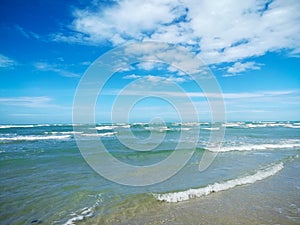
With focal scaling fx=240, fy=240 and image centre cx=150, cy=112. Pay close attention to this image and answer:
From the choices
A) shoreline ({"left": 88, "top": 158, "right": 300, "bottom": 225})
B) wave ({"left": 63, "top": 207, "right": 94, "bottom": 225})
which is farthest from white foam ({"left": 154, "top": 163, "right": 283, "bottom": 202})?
wave ({"left": 63, "top": 207, "right": 94, "bottom": 225})

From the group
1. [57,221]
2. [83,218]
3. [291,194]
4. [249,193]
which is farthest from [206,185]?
[57,221]

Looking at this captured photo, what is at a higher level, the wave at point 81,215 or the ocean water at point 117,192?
the ocean water at point 117,192

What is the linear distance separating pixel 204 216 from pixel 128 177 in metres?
5.66

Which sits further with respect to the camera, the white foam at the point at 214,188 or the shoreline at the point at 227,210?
the white foam at the point at 214,188

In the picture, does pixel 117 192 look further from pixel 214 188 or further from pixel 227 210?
pixel 227 210

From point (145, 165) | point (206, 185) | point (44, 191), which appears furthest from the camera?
point (145, 165)

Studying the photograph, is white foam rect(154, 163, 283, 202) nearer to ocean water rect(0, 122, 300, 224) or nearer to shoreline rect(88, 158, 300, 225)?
ocean water rect(0, 122, 300, 224)

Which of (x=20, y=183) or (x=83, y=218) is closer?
(x=83, y=218)

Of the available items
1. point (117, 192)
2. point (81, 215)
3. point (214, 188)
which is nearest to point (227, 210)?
point (214, 188)

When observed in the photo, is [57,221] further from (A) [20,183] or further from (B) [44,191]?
(A) [20,183]

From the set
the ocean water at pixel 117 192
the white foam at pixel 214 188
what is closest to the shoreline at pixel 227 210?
the ocean water at pixel 117 192

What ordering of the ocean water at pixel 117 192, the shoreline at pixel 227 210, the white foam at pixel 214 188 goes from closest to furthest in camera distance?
the shoreline at pixel 227 210
the ocean water at pixel 117 192
the white foam at pixel 214 188

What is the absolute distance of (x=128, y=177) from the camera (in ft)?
39.8

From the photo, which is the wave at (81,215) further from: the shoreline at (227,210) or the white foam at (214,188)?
the white foam at (214,188)
